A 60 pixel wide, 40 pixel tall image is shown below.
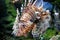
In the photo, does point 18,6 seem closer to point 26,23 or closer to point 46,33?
point 26,23

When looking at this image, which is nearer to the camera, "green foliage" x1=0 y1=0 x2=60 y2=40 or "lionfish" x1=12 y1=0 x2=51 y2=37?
"lionfish" x1=12 y1=0 x2=51 y2=37

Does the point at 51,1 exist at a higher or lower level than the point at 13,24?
higher

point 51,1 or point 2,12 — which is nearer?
point 51,1

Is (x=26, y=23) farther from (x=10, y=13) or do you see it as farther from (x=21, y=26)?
(x=10, y=13)

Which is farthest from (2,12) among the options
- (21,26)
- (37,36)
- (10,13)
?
(37,36)

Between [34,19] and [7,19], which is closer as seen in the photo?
[34,19]

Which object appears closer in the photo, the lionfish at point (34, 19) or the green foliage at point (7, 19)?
the lionfish at point (34, 19)
